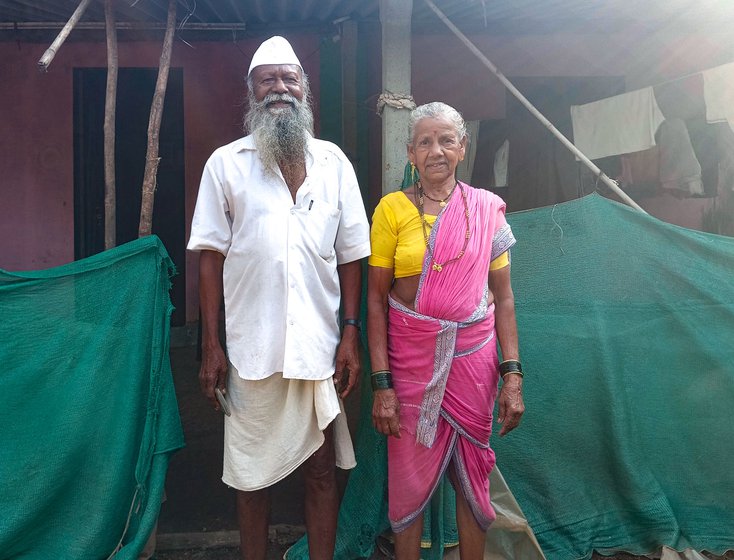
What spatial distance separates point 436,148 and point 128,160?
5.39 m

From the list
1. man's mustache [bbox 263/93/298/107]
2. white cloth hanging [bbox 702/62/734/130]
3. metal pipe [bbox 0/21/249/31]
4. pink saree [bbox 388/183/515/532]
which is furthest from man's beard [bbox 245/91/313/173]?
metal pipe [bbox 0/21/249/31]

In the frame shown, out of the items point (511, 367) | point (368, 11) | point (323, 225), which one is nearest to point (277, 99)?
point (323, 225)

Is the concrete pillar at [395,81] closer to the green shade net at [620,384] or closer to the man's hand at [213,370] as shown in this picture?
the green shade net at [620,384]

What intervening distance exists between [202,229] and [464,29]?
14.8ft

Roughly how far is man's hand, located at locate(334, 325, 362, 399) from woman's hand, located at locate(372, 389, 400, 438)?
17 centimetres

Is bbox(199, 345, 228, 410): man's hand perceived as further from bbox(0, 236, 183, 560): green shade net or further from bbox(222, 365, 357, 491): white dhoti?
bbox(0, 236, 183, 560): green shade net

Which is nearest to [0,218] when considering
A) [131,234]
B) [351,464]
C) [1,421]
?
[131,234]

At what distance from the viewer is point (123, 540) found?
2.71 metres

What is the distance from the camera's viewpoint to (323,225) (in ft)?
8.07

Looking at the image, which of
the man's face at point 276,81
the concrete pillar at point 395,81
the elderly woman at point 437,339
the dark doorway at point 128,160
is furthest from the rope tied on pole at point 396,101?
the dark doorway at point 128,160

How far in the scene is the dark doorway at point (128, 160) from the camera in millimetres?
6508

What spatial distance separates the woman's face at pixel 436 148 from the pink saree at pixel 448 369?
0.39ft

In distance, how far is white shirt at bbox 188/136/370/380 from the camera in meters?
2.38

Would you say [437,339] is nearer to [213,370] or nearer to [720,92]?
[213,370]
